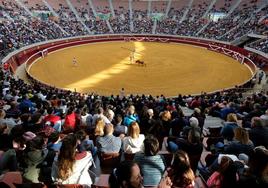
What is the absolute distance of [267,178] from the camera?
17.7 feet

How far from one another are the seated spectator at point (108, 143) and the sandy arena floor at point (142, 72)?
856 inches

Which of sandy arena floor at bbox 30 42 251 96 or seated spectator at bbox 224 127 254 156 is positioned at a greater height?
sandy arena floor at bbox 30 42 251 96

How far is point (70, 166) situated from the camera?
5.79 meters

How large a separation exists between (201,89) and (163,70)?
7420 mm

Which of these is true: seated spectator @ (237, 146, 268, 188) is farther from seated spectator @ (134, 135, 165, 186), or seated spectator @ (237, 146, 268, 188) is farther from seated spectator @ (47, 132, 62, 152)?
seated spectator @ (47, 132, 62, 152)

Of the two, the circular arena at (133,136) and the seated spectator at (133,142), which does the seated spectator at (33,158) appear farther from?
the seated spectator at (133,142)

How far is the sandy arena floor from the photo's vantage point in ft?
105

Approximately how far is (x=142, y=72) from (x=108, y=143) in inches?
1140

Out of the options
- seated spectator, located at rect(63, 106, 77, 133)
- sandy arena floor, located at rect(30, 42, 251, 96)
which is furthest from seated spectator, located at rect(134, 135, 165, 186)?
sandy arena floor, located at rect(30, 42, 251, 96)

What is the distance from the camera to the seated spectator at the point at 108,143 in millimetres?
8062

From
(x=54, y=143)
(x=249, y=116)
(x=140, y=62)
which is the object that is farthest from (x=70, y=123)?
(x=140, y=62)

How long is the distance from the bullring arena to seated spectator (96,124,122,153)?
71.3 feet

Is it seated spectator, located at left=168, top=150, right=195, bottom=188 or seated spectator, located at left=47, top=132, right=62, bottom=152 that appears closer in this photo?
seated spectator, located at left=168, top=150, right=195, bottom=188

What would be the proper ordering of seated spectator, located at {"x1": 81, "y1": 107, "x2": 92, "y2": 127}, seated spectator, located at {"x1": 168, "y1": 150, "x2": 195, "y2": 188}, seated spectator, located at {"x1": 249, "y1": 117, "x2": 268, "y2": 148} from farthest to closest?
seated spectator, located at {"x1": 81, "y1": 107, "x2": 92, "y2": 127}
seated spectator, located at {"x1": 249, "y1": 117, "x2": 268, "y2": 148}
seated spectator, located at {"x1": 168, "y1": 150, "x2": 195, "y2": 188}
